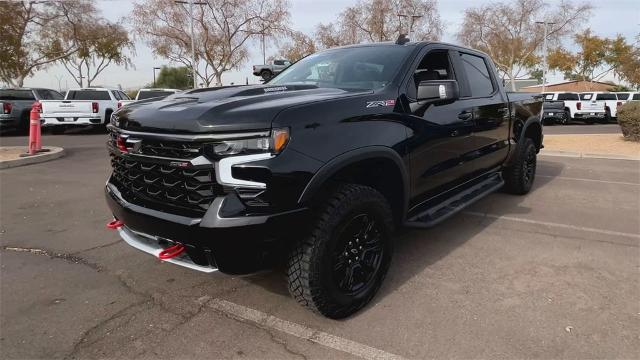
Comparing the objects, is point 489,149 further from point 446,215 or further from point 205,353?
point 205,353

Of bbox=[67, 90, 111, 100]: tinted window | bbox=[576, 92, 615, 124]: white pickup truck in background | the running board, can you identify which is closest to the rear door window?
bbox=[576, 92, 615, 124]: white pickup truck in background

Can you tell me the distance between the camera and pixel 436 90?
3443 millimetres

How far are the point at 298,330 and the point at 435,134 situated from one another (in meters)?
1.85

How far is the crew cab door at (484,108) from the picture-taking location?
4512 mm

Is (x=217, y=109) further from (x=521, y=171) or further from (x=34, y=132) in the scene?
(x=34, y=132)

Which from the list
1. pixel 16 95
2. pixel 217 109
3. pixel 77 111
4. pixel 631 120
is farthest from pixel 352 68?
pixel 16 95

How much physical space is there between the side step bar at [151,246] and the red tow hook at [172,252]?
0.11 ft

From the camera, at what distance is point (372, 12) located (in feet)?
114

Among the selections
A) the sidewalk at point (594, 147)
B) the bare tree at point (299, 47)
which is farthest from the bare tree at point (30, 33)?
the sidewalk at point (594, 147)

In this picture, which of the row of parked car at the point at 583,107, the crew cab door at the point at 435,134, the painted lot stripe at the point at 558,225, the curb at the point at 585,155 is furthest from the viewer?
the row of parked car at the point at 583,107

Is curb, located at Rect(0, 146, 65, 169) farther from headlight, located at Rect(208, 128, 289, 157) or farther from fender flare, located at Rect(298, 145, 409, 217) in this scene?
fender flare, located at Rect(298, 145, 409, 217)

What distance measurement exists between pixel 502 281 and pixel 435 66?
190 centimetres

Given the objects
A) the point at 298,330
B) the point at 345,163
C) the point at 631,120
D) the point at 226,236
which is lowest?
the point at 298,330

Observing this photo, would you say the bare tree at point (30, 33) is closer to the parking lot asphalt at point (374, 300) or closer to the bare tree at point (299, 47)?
the bare tree at point (299, 47)
